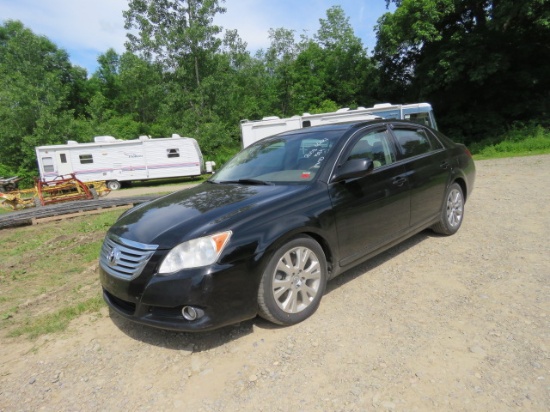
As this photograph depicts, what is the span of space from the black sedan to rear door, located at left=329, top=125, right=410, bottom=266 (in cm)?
1

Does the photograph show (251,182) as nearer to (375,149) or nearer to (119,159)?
(375,149)

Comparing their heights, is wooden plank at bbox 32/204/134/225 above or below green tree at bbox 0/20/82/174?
below

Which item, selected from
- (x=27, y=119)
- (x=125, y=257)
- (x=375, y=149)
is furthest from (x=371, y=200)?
(x=27, y=119)

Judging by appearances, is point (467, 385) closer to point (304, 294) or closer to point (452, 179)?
point (304, 294)

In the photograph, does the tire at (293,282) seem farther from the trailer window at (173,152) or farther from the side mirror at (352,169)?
the trailer window at (173,152)

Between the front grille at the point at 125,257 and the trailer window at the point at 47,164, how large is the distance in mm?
21496

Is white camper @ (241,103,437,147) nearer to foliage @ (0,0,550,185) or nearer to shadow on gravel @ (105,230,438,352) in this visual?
foliage @ (0,0,550,185)

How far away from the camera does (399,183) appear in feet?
12.5

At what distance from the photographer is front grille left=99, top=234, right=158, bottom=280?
8.70 feet

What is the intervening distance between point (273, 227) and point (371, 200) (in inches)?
48.3

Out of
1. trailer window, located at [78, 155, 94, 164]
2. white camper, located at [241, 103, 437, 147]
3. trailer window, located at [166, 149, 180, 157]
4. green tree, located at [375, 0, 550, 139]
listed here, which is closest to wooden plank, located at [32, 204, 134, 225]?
white camper, located at [241, 103, 437, 147]

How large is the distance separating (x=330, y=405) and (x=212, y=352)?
101cm

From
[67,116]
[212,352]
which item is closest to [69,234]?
[212,352]

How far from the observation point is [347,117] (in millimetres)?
15992
